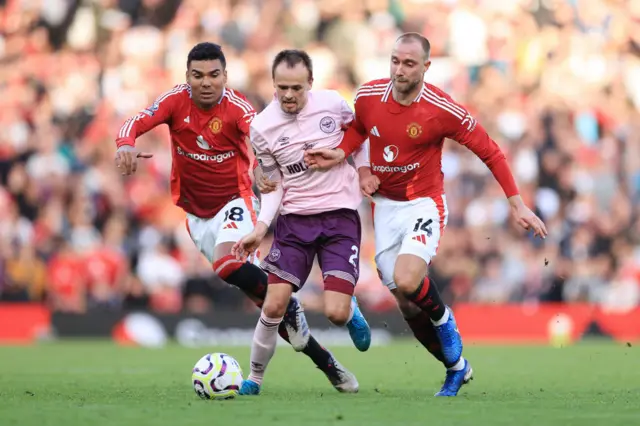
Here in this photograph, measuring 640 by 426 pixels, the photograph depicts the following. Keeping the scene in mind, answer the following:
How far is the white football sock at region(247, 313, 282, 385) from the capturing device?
9.78m

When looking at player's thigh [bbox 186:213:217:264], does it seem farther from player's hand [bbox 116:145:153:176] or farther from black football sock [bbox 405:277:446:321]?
black football sock [bbox 405:277:446:321]

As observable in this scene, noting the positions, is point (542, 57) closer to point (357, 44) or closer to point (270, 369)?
point (357, 44)

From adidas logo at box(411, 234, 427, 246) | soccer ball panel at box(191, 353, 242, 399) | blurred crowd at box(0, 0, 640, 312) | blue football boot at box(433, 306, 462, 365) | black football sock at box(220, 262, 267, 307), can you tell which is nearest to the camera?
soccer ball panel at box(191, 353, 242, 399)

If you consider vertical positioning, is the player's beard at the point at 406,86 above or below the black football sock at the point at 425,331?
above

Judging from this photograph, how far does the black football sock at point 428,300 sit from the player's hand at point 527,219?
34.4 inches

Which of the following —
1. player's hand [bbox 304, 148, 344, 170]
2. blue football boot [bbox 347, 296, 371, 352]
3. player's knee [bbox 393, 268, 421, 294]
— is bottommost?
blue football boot [bbox 347, 296, 371, 352]

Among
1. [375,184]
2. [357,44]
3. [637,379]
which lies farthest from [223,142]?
[357,44]

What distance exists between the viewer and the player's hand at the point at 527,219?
9.13m

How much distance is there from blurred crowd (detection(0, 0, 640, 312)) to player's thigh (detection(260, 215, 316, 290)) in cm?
926

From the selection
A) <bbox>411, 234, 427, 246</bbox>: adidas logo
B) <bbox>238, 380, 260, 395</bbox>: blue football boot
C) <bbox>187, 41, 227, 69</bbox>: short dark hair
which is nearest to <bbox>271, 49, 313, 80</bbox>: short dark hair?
<bbox>187, 41, 227, 69</bbox>: short dark hair

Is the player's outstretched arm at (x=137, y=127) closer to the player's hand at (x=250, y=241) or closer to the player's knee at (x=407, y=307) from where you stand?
the player's hand at (x=250, y=241)

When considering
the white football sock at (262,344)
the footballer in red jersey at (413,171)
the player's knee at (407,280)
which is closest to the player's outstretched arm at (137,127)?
the footballer in red jersey at (413,171)

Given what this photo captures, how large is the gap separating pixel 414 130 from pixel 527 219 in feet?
3.69

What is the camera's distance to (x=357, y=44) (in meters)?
21.9
